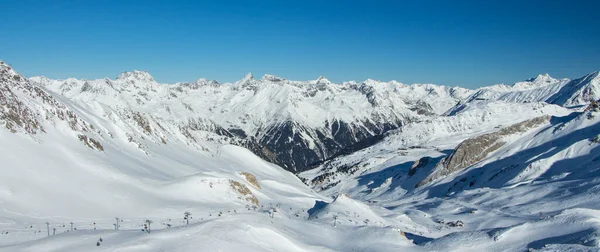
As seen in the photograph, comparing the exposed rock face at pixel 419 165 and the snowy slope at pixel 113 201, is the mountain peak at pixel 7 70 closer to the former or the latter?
the snowy slope at pixel 113 201

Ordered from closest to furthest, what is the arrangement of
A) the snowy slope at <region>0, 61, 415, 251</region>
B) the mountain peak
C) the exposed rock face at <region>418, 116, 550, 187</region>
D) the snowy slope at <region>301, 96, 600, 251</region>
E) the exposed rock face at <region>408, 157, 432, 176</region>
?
the snowy slope at <region>0, 61, 415, 251</region> < the snowy slope at <region>301, 96, 600, 251</region> < the mountain peak < the exposed rock face at <region>418, 116, 550, 187</region> < the exposed rock face at <region>408, 157, 432, 176</region>

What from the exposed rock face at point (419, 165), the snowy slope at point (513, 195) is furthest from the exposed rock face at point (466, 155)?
the exposed rock face at point (419, 165)

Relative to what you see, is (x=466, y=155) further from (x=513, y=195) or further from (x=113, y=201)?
(x=113, y=201)

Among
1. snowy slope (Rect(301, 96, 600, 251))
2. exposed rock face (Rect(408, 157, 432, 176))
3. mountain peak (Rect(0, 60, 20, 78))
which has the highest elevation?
mountain peak (Rect(0, 60, 20, 78))

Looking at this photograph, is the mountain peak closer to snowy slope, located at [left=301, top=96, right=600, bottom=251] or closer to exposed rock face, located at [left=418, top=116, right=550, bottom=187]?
snowy slope, located at [left=301, top=96, right=600, bottom=251]

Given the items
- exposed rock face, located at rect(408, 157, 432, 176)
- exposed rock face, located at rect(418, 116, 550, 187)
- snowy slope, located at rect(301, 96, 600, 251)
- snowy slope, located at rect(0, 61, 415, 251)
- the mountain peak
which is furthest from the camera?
exposed rock face, located at rect(408, 157, 432, 176)

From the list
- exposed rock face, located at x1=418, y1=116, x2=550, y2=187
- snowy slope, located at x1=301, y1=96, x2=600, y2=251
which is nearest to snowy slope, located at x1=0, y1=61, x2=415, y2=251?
snowy slope, located at x1=301, y1=96, x2=600, y2=251

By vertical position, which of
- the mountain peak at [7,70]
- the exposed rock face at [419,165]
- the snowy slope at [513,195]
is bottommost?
the snowy slope at [513,195]

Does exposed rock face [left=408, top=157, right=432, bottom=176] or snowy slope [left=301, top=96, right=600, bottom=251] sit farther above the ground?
exposed rock face [left=408, top=157, right=432, bottom=176]

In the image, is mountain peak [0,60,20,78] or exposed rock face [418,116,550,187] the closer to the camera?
mountain peak [0,60,20,78]

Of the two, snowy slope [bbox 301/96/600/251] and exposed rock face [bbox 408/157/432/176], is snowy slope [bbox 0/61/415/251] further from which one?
exposed rock face [bbox 408/157/432/176]

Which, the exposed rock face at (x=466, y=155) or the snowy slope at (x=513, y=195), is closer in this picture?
the snowy slope at (x=513, y=195)
